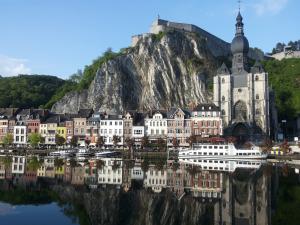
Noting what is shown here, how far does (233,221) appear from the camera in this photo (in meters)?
19.2

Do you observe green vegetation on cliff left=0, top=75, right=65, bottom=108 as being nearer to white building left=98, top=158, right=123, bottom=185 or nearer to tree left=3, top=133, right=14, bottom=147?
tree left=3, top=133, right=14, bottom=147

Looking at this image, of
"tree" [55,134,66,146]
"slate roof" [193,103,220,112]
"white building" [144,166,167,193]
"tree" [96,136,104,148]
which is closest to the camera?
"white building" [144,166,167,193]

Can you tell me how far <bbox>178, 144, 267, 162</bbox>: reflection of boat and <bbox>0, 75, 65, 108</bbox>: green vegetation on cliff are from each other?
180ft

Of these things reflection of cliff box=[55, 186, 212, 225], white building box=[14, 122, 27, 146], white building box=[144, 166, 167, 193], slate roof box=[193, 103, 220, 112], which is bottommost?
reflection of cliff box=[55, 186, 212, 225]

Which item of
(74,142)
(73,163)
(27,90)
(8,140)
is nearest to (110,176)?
(73,163)

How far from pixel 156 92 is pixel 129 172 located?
48.1 metres

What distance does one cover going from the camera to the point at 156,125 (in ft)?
226

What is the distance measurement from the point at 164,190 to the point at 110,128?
45.3 m

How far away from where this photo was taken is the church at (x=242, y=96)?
69.4 m

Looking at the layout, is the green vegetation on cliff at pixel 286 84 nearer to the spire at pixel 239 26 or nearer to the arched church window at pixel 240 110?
the arched church window at pixel 240 110

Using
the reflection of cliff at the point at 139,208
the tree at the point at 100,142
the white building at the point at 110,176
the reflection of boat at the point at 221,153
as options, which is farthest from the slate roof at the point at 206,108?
the reflection of cliff at the point at 139,208

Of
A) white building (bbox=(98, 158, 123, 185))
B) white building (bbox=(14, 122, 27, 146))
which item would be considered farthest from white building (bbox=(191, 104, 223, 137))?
white building (bbox=(14, 122, 27, 146))

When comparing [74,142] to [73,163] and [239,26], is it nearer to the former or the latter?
[73,163]

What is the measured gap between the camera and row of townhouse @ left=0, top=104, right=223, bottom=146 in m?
66.9
